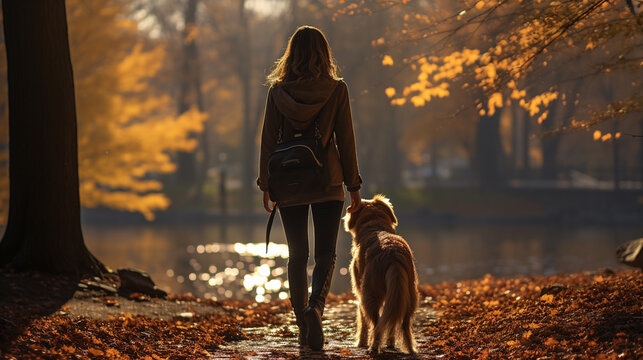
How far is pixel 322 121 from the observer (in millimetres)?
4816

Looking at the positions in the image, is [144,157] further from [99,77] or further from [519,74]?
[519,74]

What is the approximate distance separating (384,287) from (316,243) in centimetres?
57

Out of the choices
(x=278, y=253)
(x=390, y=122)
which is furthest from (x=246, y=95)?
(x=278, y=253)

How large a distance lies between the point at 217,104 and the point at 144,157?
27.7 metres

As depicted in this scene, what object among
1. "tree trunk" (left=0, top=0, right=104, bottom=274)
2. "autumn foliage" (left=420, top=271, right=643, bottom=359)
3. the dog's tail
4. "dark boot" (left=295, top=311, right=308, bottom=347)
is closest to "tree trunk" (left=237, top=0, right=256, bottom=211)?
"tree trunk" (left=0, top=0, right=104, bottom=274)

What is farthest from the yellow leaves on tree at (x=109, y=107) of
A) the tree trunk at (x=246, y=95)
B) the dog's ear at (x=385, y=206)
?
the tree trunk at (x=246, y=95)

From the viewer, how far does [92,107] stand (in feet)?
54.1

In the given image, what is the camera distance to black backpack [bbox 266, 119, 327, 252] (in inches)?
186

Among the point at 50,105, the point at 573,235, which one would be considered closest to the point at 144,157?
the point at 50,105

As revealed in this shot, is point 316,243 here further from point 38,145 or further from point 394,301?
point 38,145

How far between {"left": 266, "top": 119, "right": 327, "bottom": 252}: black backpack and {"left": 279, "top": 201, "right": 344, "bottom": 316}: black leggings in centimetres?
15

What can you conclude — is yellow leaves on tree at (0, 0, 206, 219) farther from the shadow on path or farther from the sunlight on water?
the shadow on path

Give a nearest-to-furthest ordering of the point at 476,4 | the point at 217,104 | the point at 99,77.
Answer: the point at 476,4 < the point at 99,77 < the point at 217,104

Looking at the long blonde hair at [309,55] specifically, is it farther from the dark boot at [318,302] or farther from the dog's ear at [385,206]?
the dark boot at [318,302]
